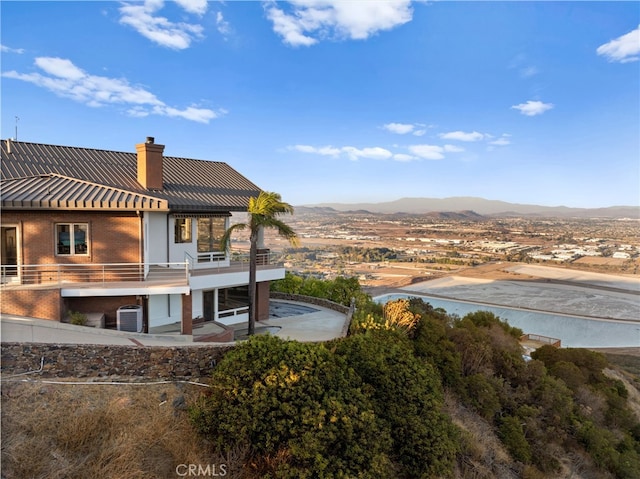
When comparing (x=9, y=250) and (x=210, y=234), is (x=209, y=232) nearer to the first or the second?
(x=210, y=234)

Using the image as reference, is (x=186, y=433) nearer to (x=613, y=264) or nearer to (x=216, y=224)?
(x=216, y=224)

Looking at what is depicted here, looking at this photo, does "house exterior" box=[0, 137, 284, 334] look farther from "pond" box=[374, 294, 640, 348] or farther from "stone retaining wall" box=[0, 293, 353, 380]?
"pond" box=[374, 294, 640, 348]

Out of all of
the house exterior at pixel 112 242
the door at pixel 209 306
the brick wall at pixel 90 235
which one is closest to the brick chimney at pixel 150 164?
the house exterior at pixel 112 242

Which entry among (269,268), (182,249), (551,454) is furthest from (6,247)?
(551,454)

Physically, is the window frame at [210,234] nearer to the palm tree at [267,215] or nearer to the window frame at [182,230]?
the window frame at [182,230]

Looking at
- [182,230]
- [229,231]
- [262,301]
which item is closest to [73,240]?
[182,230]

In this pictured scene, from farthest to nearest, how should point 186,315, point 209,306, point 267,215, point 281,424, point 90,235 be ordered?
1. point 209,306
2. point 90,235
3. point 186,315
4. point 267,215
5. point 281,424
